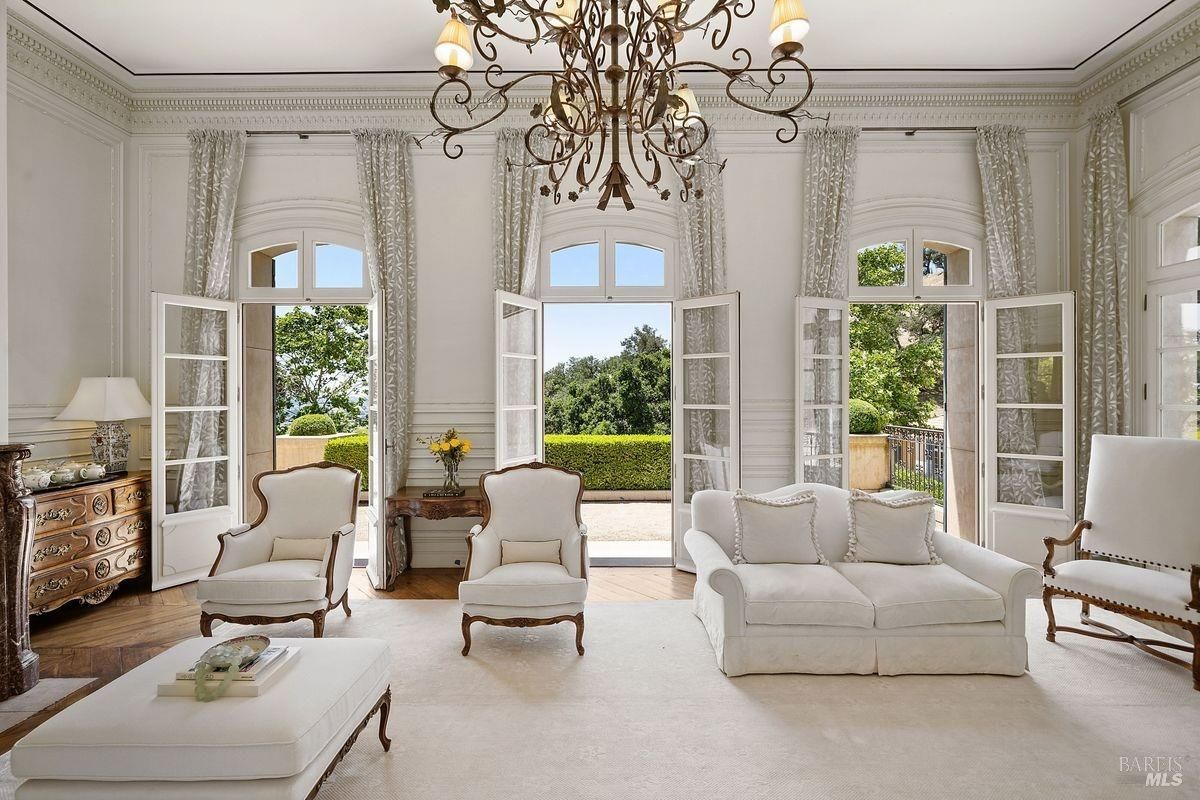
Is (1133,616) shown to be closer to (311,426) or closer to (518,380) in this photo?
(518,380)

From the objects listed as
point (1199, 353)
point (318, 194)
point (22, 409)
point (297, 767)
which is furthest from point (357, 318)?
point (1199, 353)

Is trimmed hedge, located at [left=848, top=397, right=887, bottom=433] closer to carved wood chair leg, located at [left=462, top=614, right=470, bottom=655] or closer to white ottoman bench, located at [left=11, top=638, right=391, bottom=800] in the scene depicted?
carved wood chair leg, located at [left=462, top=614, right=470, bottom=655]

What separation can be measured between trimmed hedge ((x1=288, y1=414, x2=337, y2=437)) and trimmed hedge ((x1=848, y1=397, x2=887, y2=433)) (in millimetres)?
8225

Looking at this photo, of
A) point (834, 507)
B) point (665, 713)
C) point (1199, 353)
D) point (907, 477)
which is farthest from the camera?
point (907, 477)

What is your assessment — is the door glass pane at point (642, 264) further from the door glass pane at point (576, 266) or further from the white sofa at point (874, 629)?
the white sofa at point (874, 629)

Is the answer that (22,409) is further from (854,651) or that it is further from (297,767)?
(854,651)

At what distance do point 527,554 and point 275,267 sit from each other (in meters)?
3.52

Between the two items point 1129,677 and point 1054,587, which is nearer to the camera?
point 1129,677

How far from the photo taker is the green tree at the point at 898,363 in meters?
10.5

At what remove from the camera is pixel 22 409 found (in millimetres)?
4242

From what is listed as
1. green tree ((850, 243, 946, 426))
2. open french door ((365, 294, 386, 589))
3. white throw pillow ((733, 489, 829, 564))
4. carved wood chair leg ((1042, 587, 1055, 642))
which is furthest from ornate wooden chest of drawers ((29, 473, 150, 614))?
green tree ((850, 243, 946, 426))

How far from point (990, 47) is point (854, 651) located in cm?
441

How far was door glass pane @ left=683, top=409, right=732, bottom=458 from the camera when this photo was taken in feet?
16.2

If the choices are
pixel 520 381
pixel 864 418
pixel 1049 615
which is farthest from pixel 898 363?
pixel 520 381
